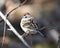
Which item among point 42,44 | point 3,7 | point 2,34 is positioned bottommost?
point 42,44

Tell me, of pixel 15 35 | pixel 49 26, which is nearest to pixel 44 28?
pixel 49 26

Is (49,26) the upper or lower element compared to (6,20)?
lower

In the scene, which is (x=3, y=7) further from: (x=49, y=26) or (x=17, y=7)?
(x=49, y=26)
